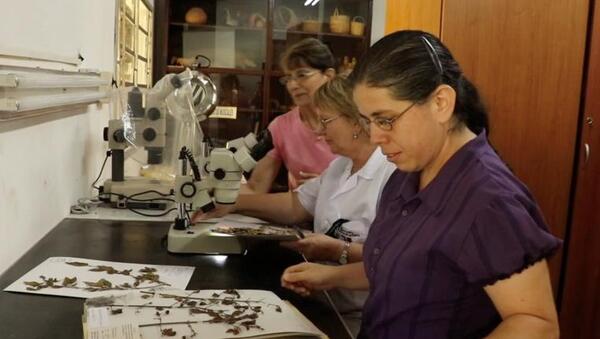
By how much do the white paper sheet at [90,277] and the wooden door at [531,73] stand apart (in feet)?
5.12

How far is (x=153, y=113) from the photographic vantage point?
2.12m

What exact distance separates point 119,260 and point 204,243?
222 mm

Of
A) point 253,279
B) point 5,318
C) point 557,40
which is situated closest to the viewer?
point 5,318

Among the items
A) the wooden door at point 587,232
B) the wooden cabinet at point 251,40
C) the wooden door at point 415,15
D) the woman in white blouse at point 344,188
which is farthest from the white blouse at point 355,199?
the wooden cabinet at point 251,40

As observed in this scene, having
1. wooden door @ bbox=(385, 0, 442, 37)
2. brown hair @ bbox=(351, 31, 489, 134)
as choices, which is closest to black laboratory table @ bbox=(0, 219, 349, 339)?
brown hair @ bbox=(351, 31, 489, 134)

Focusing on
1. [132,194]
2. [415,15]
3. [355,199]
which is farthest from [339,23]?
[355,199]

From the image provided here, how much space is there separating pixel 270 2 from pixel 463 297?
3612 millimetres

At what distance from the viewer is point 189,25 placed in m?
4.28

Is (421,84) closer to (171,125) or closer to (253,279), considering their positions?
(253,279)

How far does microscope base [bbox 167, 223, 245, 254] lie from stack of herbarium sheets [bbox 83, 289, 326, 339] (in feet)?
1.10

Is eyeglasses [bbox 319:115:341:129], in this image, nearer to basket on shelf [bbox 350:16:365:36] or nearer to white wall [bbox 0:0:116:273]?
white wall [bbox 0:0:116:273]

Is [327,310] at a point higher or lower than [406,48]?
lower

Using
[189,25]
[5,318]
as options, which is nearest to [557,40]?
[5,318]

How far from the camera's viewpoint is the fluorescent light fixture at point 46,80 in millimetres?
1215
